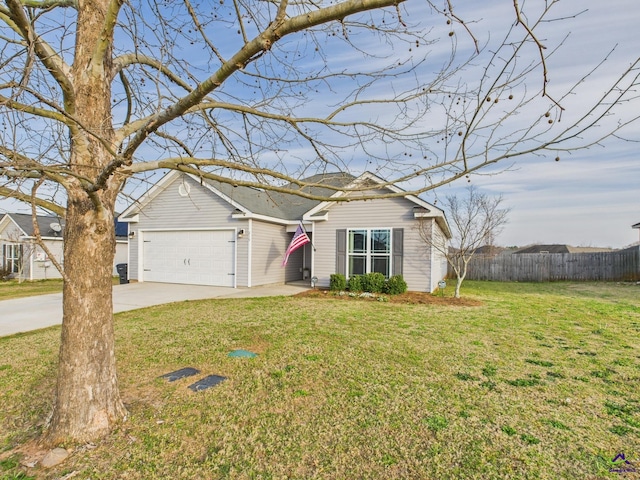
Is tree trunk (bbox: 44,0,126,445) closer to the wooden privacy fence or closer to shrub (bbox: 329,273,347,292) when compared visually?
shrub (bbox: 329,273,347,292)

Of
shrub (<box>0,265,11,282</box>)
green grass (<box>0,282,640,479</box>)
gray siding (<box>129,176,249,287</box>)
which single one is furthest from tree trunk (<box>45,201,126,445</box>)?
shrub (<box>0,265,11,282</box>)

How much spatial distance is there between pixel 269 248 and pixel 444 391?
11.2m

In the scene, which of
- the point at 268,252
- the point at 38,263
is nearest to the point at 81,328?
the point at 268,252

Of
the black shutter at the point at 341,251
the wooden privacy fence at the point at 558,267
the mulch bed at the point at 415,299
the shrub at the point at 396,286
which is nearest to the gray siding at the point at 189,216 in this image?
the mulch bed at the point at 415,299

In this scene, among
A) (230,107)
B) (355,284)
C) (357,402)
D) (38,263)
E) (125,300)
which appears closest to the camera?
(230,107)

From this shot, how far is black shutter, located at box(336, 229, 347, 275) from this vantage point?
42.0 feet

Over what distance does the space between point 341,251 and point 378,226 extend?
165 centimetres

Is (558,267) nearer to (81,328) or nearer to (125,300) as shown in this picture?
(125,300)

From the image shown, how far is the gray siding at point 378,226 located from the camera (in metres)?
11.9

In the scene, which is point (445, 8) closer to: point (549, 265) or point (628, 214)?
point (549, 265)

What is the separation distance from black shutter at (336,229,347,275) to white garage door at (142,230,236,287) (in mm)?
4080

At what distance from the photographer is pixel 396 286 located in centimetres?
1145

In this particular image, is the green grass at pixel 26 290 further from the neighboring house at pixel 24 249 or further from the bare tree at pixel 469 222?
the bare tree at pixel 469 222

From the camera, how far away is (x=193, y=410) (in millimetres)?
3367
